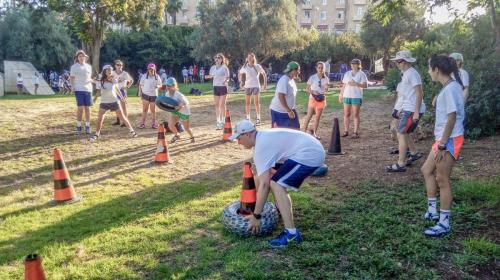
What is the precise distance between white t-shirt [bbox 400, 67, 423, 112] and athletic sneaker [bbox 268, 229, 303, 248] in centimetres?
346

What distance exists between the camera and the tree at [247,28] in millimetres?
37312

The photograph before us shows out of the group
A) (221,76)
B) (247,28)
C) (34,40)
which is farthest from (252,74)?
(34,40)

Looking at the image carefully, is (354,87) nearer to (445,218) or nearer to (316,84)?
(316,84)

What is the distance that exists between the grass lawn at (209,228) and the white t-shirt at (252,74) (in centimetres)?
386

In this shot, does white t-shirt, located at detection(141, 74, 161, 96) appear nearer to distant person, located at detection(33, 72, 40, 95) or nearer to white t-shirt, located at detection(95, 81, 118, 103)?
white t-shirt, located at detection(95, 81, 118, 103)

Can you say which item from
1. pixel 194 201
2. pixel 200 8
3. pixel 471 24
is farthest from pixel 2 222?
pixel 200 8

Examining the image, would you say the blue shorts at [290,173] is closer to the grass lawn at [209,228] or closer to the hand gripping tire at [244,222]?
the hand gripping tire at [244,222]

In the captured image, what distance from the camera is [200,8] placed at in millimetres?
39469

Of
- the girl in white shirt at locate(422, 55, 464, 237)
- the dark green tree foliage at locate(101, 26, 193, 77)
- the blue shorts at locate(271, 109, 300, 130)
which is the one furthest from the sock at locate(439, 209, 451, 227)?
the dark green tree foliage at locate(101, 26, 193, 77)

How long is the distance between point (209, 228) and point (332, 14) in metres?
74.4

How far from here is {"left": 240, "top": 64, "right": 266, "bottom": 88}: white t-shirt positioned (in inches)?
456

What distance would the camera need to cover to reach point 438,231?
183 inches

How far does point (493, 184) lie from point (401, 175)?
52.9 inches

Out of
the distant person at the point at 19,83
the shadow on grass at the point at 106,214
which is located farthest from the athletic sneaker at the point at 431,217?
the distant person at the point at 19,83
